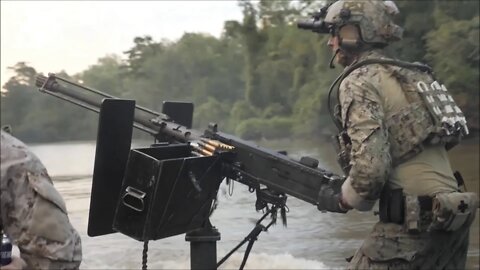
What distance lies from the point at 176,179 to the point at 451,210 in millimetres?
1714

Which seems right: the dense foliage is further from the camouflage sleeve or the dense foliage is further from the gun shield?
the camouflage sleeve

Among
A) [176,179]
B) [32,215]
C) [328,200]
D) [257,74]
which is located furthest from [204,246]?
[257,74]

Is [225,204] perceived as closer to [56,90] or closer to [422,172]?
[56,90]

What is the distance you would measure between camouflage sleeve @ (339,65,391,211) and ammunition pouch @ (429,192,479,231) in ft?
0.88

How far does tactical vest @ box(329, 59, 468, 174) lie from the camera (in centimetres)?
322

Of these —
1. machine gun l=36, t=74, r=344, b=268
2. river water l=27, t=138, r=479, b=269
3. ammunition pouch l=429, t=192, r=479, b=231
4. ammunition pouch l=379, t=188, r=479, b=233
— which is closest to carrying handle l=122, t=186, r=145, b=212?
machine gun l=36, t=74, r=344, b=268

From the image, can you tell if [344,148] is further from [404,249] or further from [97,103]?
[97,103]

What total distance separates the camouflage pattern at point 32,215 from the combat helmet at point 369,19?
1.87m

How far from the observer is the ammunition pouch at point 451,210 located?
3.16 meters

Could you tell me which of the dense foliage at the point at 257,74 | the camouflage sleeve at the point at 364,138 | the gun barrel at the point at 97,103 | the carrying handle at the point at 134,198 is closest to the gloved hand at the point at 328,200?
the camouflage sleeve at the point at 364,138

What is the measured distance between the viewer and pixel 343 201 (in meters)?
3.30

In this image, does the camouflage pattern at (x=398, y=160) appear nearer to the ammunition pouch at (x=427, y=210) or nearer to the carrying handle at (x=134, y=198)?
the ammunition pouch at (x=427, y=210)

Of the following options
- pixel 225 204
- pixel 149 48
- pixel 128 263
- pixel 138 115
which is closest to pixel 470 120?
pixel 225 204

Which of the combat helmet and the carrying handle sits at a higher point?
the combat helmet
